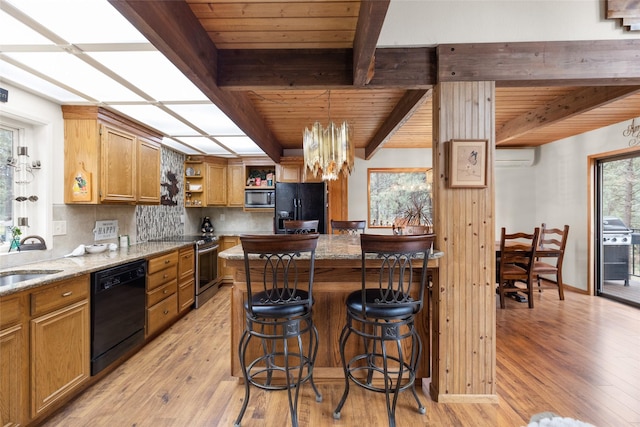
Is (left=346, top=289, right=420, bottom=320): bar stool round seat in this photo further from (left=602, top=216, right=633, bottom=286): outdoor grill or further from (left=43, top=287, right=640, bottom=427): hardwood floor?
(left=602, top=216, right=633, bottom=286): outdoor grill

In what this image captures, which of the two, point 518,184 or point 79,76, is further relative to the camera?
point 518,184

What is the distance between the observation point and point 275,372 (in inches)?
83.3

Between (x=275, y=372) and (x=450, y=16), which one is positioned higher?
(x=450, y=16)

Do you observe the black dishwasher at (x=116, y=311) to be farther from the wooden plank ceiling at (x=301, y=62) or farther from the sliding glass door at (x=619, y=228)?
the sliding glass door at (x=619, y=228)

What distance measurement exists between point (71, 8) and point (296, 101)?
2.00 metres

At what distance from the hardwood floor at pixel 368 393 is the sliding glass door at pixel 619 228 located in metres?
1.47

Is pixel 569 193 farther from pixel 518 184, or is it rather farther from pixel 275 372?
pixel 275 372

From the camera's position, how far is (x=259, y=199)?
4938mm

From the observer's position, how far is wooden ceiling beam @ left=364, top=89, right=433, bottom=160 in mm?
2531

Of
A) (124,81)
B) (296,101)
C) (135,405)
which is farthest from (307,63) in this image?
(135,405)

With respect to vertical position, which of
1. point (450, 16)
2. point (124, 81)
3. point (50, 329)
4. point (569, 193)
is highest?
point (450, 16)

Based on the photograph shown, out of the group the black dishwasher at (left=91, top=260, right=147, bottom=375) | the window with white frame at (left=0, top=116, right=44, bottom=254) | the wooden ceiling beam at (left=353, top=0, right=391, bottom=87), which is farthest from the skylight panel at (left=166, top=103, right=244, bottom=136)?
the black dishwasher at (left=91, top=260, right=147, bottom=375)

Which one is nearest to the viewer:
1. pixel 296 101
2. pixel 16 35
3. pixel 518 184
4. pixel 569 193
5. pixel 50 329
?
pixel 16 35

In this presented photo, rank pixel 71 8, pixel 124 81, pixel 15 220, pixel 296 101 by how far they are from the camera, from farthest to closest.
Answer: pixel 296 101 < pixel 15 220 < pixel 124 81 < pixel 71 8
